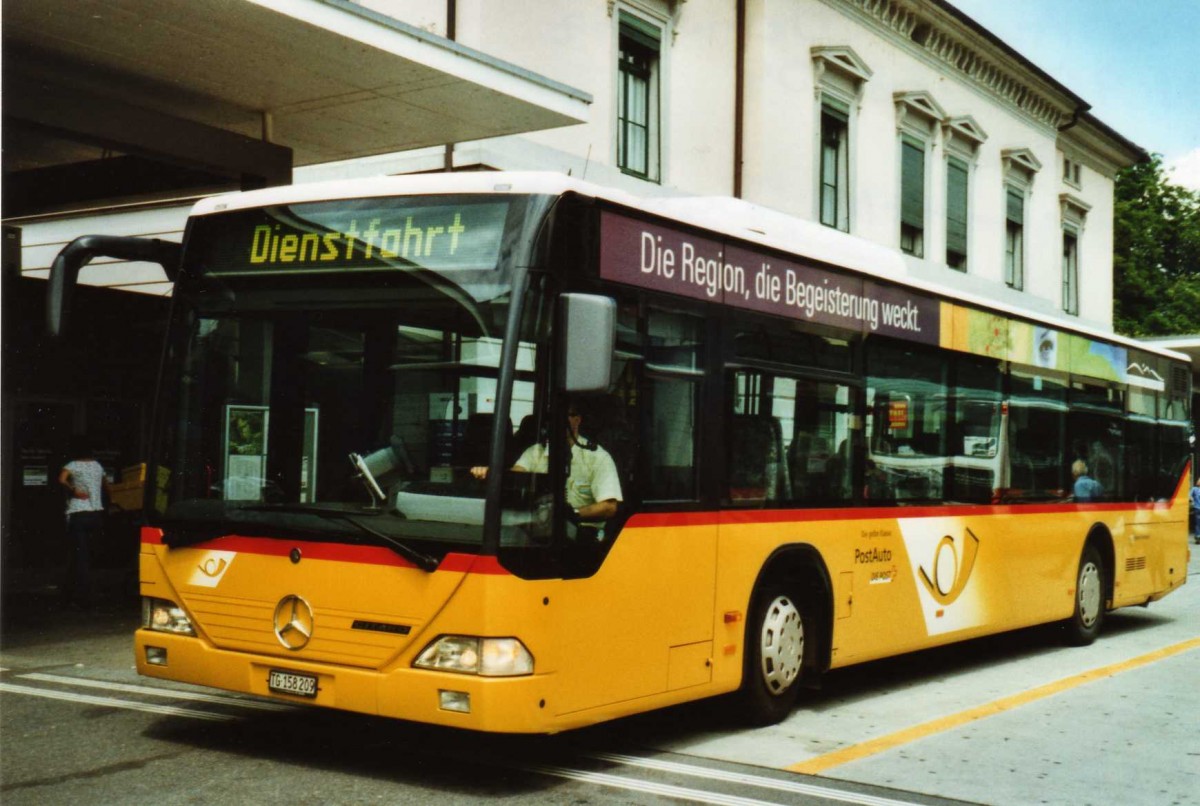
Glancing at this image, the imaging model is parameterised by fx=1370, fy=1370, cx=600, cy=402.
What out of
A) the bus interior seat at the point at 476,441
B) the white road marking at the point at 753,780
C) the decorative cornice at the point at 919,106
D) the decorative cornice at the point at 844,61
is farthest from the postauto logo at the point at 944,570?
the decorative cornice at the point at 919,106

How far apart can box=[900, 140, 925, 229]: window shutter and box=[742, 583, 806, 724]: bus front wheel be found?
16.9 m

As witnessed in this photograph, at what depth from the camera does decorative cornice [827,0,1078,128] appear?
2312 cm

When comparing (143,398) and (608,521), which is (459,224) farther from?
(143,398)

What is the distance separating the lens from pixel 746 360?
26.0 feet

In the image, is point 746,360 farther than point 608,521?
Yes

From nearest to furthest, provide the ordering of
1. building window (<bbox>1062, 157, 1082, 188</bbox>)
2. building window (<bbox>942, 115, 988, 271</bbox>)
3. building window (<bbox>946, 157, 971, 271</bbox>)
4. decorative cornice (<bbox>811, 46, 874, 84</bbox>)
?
1. decorative cornice (<bbox>811, 46, 874, 84</bbox>)
2. building window (<bbox>942, 115, 988, 271</bbox>)
3. building window (<bbox>946, 157, 971, 271</bbox>)
4. building window (<bbox>1062, 157, 1082, 188</bbox>)

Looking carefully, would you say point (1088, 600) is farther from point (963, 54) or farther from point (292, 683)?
point (963, 54)

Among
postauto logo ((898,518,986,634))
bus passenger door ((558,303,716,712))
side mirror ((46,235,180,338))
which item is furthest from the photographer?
postauto logo ((898,518,986,634))

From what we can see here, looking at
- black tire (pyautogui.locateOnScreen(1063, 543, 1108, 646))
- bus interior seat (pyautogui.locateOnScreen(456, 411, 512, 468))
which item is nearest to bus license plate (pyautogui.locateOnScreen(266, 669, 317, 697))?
bus interior seat (pyautogui.locateOnScreen(456, 411, 512, 468))

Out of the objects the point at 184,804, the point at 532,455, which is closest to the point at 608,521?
the point at 532,455

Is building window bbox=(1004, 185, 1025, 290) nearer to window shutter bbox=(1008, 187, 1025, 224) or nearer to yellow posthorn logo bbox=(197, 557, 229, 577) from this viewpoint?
window shutter bbox=(1008, 187, 1025, 224)

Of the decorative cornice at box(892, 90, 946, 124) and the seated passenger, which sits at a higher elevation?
the decorative cornice at box(892, 90, 946, 124)

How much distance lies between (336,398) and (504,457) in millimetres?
1037

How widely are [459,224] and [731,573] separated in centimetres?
260
